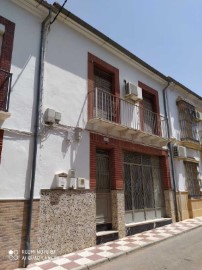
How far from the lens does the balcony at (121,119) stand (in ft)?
25.9

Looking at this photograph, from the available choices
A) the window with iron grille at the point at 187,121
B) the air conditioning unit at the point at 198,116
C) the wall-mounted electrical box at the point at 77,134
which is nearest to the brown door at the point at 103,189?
the wall-mounted electrical box at the point at 77,134

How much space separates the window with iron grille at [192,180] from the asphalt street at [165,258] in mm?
5002

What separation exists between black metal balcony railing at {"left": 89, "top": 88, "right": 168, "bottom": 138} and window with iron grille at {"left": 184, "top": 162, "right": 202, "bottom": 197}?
3.34 meters

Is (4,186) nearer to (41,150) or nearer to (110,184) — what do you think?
(41,150)

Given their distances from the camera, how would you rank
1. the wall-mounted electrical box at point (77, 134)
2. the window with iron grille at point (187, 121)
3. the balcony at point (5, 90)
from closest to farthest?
the balcony at point (5, 90) < the wall-mounted electrical box at point (77, 134) < the window with iron grille at point (187, 121)

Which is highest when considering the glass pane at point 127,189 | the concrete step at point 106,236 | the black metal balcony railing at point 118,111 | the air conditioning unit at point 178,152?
the black metal balcony railing at point 118,111

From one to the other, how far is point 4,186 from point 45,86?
311 cm

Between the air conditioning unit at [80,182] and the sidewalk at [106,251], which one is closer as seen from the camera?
the sidewalk at [106,251]

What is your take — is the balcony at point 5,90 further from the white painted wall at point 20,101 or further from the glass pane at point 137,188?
the glass pane at point 137,188

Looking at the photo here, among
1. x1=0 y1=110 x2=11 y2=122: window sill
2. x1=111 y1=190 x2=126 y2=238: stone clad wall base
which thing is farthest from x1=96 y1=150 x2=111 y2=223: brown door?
x1=0 y1=110 x2=11 y2=122: window sill

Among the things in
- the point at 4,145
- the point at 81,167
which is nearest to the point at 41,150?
the point at 4,145

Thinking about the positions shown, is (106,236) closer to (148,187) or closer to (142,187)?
(142,187)

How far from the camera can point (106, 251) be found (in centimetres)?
607

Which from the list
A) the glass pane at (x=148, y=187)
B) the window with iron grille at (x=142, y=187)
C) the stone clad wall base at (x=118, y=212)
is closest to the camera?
the stone clad wall base at (x=118, y=212)
